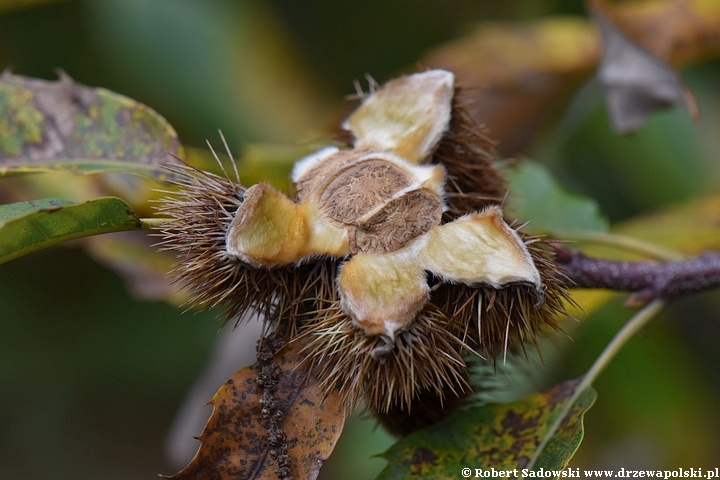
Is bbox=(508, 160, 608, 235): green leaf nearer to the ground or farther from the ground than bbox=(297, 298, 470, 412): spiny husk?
nearer to the ground

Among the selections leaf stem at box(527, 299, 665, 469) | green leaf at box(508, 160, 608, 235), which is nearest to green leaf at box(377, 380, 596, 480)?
leaf stem at box(527, 299, 665, 469)

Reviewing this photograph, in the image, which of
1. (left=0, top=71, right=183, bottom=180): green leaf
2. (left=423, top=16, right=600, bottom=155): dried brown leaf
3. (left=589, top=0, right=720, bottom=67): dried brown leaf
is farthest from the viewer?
(left=423, top=16, right=600, bottom=155): dried brown leaf

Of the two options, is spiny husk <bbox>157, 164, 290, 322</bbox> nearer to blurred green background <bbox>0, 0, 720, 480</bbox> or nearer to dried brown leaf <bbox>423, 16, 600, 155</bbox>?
blurred green background <bbox>0, 0, 720, 480</bbox>

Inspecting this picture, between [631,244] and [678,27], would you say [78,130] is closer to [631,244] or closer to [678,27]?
[631,244]

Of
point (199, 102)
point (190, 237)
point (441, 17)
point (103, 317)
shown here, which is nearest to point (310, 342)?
point (190, 237)

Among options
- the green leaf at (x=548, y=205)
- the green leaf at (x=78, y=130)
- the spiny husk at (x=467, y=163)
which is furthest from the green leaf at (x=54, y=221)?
the green leaf at (x=548, y=205)

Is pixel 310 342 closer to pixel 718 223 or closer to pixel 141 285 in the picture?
pixel 141 285
